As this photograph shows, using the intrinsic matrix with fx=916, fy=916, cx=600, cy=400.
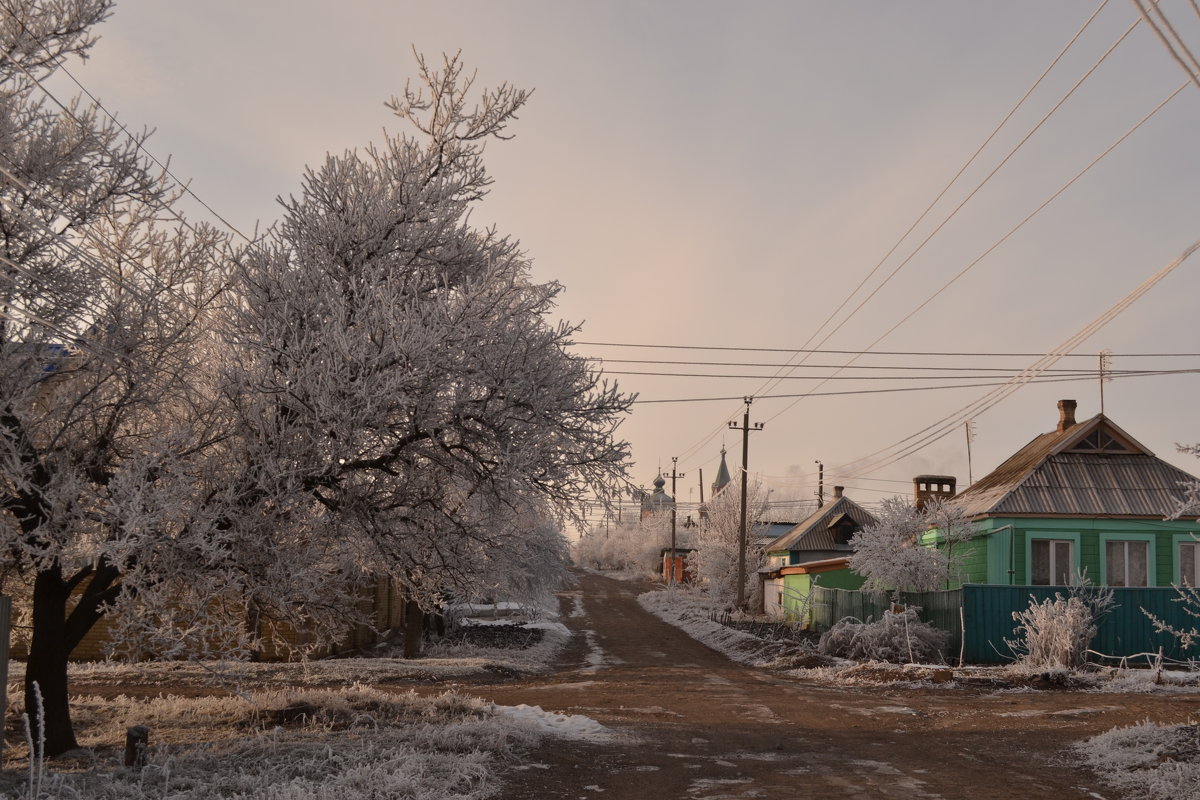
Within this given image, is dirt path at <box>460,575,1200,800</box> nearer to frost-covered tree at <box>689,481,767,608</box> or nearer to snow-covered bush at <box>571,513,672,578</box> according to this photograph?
frost-covered tree at <box>689,481,767,608</box>

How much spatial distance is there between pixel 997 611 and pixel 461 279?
17019mm

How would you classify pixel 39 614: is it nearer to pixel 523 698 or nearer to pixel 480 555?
pixel 480 555

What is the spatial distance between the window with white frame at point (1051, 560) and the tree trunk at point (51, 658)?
23063 millimetres

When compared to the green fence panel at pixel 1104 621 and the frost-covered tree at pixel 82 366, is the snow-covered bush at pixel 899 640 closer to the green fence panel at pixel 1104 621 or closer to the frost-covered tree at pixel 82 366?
the green fence panel at pixel 1104 621

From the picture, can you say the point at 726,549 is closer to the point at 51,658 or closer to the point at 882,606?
the point at 882,606

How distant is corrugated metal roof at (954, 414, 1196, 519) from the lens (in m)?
24.7

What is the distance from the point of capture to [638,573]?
106562 millimetres

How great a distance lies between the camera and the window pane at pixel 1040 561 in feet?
81.9

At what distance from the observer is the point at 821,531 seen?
45.4 metres

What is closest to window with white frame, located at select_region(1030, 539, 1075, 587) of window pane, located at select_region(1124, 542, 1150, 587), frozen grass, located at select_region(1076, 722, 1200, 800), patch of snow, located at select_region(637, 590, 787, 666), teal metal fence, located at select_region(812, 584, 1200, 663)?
window pane, located at select_region(1124, 542, 1150, 587)

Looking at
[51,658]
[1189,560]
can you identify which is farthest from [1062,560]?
[51,658]

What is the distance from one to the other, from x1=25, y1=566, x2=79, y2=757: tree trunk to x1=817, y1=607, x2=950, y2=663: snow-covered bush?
706 inches

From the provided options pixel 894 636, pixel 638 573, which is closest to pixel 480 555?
pixel 894 636

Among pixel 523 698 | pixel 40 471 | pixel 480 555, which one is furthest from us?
pixel 523 698
